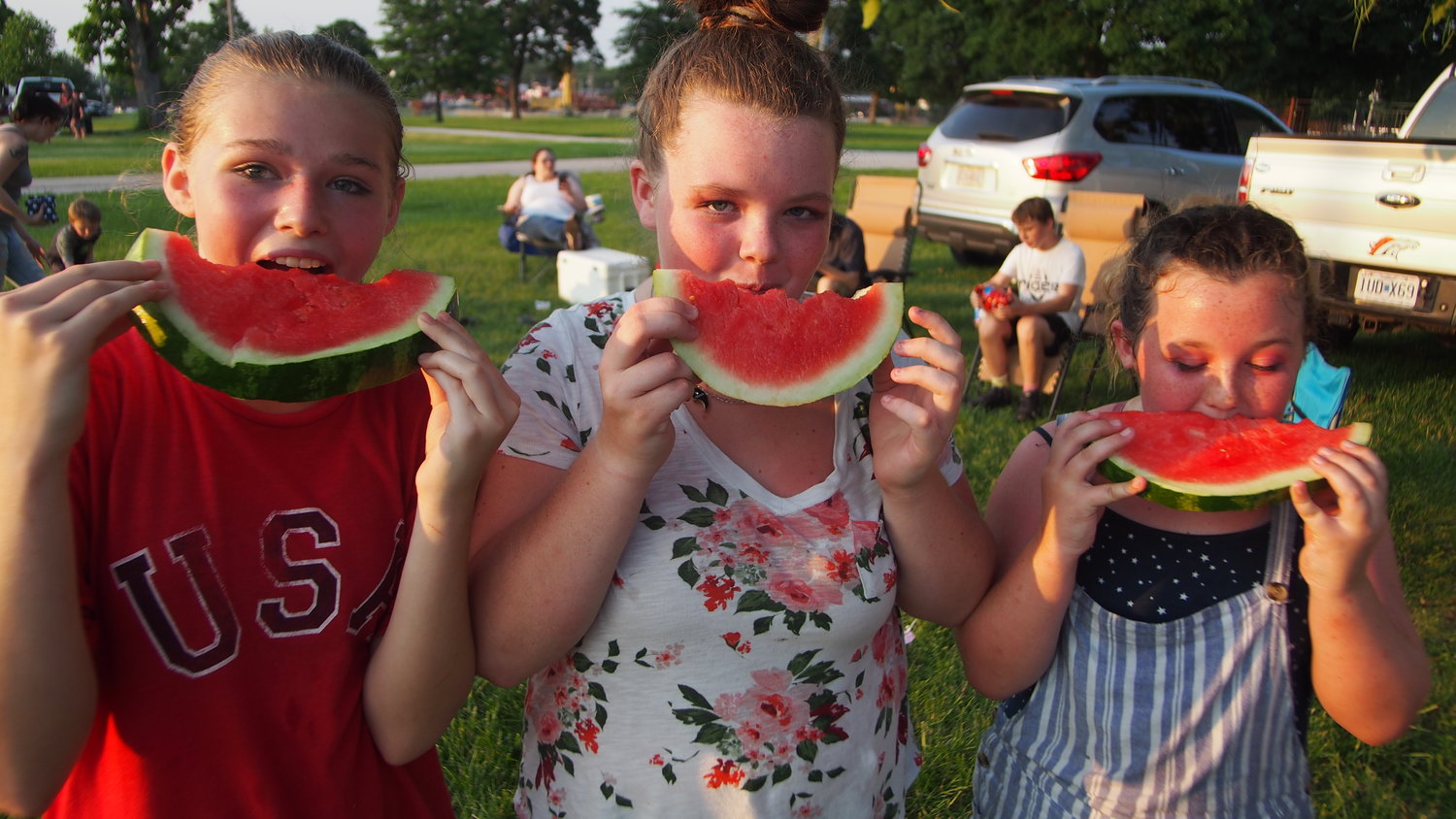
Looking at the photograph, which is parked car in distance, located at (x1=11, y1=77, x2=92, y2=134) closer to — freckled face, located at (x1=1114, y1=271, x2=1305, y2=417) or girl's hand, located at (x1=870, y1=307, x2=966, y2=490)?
girl's hand, located at (x1=870, y1=307, x2=966, y2=490)

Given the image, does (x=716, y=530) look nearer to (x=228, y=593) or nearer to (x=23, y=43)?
(x=228, y=593)

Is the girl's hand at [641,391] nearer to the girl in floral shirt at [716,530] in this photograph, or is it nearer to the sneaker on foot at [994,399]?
the girl in floral shirt at [716,530]

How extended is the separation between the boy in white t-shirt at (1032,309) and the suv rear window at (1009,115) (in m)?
3.58

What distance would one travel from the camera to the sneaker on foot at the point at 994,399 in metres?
7.19

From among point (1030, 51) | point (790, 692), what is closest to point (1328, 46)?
point (1030, 51)

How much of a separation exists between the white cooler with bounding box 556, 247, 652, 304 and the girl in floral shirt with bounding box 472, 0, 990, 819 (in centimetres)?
781

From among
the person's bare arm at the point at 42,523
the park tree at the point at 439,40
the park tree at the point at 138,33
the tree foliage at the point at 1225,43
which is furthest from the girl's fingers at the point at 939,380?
the park tree at the point at 439,40

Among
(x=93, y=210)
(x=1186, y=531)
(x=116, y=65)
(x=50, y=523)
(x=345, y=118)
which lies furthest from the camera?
(x=116, y=65)

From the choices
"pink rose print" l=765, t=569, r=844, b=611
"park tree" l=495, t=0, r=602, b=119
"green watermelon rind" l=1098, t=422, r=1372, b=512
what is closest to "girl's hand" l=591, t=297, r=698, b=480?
"pink rose print" l=765, t=569, r=844, b=611

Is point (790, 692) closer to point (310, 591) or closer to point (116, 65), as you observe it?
point (310, 591)

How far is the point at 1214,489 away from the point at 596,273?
8.48 metres

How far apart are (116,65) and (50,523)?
23.6 metres

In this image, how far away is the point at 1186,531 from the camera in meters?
1.90

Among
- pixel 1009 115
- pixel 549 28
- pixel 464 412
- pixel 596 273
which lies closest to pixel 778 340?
pixel 464 412
